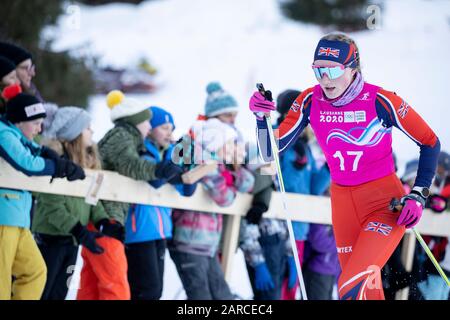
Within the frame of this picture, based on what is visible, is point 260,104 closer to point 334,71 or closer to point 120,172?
→ point 334,71

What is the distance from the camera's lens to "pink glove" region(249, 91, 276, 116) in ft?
16.7

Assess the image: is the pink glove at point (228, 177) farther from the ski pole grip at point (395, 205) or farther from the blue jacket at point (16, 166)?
the ski pole grip at point (395, 205)

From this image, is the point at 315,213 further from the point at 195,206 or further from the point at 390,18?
Answer: the point at 390,18

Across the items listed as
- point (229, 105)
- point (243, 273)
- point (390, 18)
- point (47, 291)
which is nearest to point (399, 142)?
point (243, 273)

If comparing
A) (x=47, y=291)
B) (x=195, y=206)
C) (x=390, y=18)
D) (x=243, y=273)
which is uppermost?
(x=390, y=18)

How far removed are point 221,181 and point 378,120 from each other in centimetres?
Answer: 183

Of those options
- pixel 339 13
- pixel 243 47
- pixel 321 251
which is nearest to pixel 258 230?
pixel 321 251

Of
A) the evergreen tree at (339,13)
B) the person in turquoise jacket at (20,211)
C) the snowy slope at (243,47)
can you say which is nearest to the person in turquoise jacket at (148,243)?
the person in turquoise jacket at (20,211)

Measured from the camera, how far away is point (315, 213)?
7.26 meters

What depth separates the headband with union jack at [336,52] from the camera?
16.4 feet

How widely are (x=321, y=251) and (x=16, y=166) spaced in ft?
10.1

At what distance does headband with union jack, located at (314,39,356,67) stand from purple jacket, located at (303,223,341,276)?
2661 mm

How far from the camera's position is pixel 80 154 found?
610 centimetres

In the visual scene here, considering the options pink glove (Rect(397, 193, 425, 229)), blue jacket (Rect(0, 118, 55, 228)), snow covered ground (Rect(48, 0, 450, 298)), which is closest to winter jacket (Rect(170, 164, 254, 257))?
blue jacket (Rect(0, 118, 55, 228))
